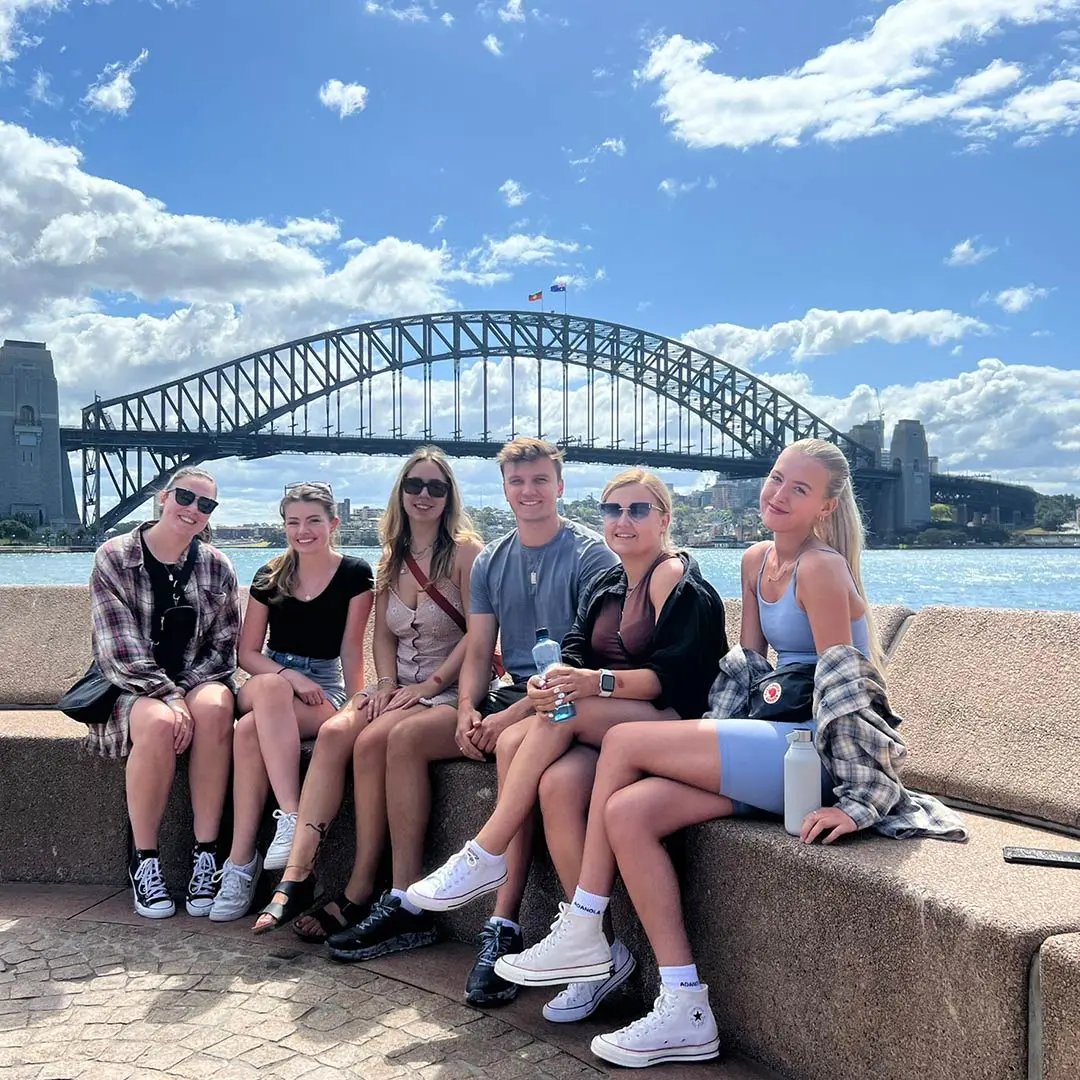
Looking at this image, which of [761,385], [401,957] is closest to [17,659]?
[401,957]

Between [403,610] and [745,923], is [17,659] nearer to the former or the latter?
[403,610]

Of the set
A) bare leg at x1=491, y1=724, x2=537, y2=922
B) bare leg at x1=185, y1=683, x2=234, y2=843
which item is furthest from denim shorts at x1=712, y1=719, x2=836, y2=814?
bare leg at x1=185, y1=683, x2=234, y2=843

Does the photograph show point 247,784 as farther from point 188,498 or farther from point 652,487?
point 652,487

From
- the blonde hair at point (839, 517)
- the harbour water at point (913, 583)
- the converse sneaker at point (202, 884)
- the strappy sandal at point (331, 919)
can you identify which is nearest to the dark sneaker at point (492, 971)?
the strappy sandal at point (331, 919)

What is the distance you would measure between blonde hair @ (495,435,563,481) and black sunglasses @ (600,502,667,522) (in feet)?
1.08

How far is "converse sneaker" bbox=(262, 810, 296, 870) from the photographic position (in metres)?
2.49

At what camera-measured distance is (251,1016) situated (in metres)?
1.99

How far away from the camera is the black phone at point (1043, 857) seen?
172cm

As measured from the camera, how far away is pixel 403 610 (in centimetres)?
285

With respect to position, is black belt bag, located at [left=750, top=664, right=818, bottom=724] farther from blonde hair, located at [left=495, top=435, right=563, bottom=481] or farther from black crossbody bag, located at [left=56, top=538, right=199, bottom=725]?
black crossbody bag, located at [left=56, top=538, right=199, bottom=725]

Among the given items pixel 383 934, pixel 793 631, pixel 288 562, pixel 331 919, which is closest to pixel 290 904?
pixel 331 919

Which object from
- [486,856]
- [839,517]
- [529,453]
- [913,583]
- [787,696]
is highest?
[529,453]

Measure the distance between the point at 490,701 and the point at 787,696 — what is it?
82 centimetres

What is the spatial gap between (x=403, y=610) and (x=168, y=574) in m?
0.65
